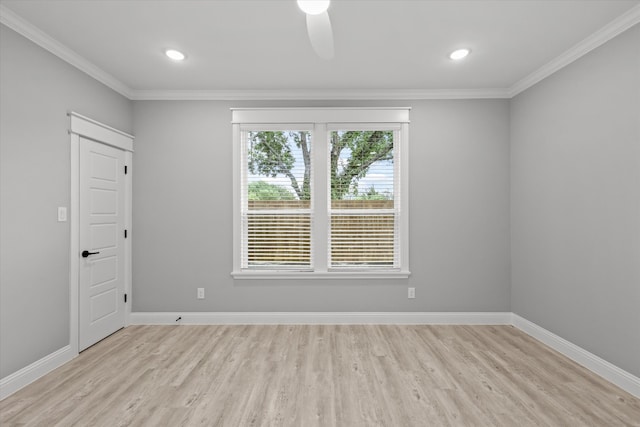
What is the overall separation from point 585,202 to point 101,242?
15.5 ft

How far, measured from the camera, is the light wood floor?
2.01 metres

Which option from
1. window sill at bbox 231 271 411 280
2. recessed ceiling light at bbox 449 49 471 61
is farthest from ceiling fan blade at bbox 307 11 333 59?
window sill at bbox 231 271 411 280

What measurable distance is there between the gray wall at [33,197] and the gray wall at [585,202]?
4657mm

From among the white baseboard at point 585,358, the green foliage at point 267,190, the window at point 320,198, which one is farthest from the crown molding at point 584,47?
the green foliage at point 267,190

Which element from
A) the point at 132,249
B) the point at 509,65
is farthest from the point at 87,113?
the point at 509,65

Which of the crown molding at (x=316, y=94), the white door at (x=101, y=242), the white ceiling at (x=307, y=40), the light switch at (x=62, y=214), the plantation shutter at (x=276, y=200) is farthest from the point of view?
the plantation shutter at (x=276, y=200)

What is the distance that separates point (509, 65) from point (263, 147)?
279cm

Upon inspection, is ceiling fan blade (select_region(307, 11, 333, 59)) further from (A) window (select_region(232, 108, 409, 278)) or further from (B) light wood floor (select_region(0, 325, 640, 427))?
(B) light wood floor (select_region(0, 325, 640, 427))

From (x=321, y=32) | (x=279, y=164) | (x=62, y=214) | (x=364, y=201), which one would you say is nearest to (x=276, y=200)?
(x=279, y=164)

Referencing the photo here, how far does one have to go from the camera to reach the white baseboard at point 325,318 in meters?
3.68

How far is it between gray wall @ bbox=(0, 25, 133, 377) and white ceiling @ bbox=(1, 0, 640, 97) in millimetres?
327

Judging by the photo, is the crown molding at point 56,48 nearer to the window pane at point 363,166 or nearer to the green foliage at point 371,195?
the window pane at point 363,166

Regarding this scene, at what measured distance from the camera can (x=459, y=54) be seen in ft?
9.34

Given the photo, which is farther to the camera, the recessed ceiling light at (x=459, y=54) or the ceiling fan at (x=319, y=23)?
the recessed ceiling light at (x=459, y=54)
